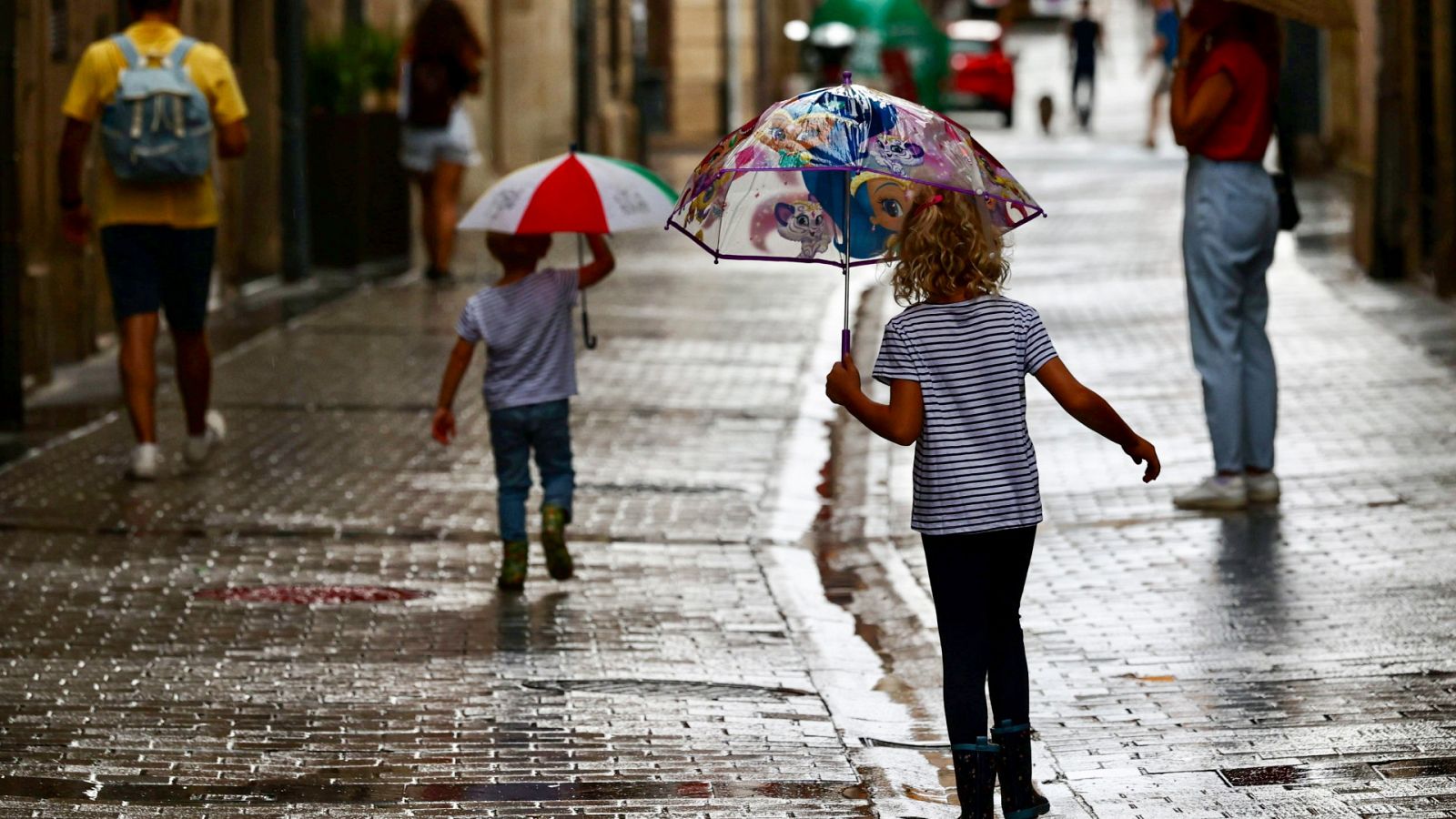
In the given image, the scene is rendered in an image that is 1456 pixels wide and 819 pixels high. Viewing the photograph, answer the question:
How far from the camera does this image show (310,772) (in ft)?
19.7

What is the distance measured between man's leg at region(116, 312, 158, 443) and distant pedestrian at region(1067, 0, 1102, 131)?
28.1m

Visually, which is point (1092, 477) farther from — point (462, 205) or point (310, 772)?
point (462, 205)

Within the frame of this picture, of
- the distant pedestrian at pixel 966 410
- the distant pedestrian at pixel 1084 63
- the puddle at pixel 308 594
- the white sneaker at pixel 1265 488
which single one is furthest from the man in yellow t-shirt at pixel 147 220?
the distant pedestrian at pixel 1084 63

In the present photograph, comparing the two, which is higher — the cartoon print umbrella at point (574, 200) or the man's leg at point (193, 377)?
the cartoon print umbrella at point (574, 200)

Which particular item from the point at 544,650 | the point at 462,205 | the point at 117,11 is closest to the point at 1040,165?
the point at 462,205

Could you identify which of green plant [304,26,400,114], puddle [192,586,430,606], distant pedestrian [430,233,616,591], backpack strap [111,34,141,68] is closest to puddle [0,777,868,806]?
puddle [192,586,430,606]

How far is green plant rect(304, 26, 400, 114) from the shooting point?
59.7ft

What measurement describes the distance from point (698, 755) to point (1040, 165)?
24181 mm

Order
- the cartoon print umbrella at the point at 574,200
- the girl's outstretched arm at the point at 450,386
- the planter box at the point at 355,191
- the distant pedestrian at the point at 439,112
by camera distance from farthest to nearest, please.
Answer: the planter box at the point at 355,191, the distant pedestrian at the point at 439,112, the girl's outstretched arm at the point at 450,386, the cartoon print umbrella at the point at 574,200

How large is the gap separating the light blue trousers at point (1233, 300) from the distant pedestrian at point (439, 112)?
28.1ft

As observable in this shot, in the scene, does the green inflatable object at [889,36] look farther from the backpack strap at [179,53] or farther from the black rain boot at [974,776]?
the black rain boot at [974,776]

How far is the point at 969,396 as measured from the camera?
5.39m

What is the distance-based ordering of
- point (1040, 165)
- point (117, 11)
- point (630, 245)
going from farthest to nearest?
1. point (1040, 165)
2. point (630, 245)
3. point (117, 11)

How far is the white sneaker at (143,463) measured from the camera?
394 inches
